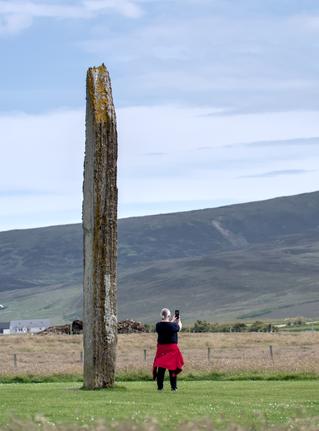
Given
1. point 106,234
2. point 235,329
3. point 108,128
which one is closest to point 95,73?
point 108,128

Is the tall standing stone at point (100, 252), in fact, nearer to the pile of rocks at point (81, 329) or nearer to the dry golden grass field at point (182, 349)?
the dry golden grass field at point (182, 349)

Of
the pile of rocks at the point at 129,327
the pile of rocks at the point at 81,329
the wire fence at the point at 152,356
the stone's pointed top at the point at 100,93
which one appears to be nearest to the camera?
the stone's pointed top at the point at 100,93

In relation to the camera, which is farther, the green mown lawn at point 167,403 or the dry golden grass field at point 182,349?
the dry golden grass field at point 182,349

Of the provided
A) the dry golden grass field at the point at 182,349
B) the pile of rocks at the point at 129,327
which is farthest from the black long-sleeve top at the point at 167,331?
the pile of rocks at the point at 129,327

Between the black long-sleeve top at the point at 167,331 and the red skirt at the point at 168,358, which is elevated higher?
the black long-sleeve top at the point at 167,331

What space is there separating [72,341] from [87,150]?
41.5 m

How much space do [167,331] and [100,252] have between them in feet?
6.60

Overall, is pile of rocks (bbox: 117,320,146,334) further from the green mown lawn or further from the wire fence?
the green mown lawn

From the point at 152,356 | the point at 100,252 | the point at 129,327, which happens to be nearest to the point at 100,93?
the point at 100,252

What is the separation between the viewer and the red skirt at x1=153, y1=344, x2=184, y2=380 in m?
25.1

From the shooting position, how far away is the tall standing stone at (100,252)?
25531 mm

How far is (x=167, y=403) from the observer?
21.5m

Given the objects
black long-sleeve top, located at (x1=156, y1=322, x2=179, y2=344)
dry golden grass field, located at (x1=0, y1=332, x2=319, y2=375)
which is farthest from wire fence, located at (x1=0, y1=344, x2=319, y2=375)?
black long-sleeve top, located at (x1=156, y1=322, x2=179, y2=344)

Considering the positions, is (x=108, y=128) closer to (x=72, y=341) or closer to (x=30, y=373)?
(x=30, y=373)
